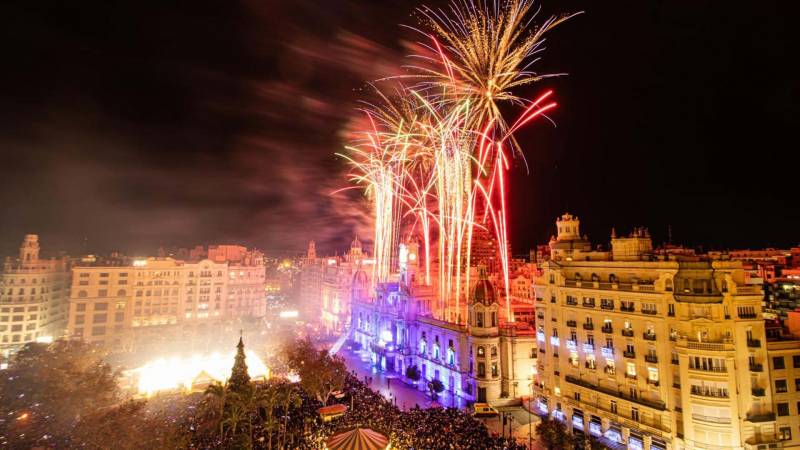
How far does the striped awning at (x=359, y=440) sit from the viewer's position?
22.6 metres

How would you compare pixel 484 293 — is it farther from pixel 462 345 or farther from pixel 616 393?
pixel 616 393

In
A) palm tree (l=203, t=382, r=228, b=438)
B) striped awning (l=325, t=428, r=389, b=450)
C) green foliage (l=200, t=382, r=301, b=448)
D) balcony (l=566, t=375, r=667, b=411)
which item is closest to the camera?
striped awning (l=325, t=428, r=389, b=450)

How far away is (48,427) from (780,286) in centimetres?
9438

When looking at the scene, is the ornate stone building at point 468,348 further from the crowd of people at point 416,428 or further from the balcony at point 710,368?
the balcony at point 710,368

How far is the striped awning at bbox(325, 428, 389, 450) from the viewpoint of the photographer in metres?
22.6

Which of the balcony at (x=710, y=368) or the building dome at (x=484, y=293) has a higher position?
the building dome at (x=484, y=293)

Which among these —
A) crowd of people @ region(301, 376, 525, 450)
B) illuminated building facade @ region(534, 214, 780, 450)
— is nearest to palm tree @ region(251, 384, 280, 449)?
crowd of people @ region(301, 376, 525, 450)

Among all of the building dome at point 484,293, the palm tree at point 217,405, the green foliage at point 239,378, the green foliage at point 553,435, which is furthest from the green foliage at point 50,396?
the building dome at point 484,293

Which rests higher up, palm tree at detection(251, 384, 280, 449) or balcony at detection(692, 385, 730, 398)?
balcony at detection(692, 385, 730, 398)

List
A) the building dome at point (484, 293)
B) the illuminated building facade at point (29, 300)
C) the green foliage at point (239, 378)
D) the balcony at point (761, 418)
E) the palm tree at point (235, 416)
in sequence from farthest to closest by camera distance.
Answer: the illuminated building facade at point (29, 300), the building dome at point (484, 293), the green foliage at point (239, 378), the palm tree at point (235, 416), the balcony at point (761, 418)

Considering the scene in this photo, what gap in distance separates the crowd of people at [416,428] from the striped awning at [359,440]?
1.19 m

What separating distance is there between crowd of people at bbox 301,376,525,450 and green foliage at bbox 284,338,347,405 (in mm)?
1672

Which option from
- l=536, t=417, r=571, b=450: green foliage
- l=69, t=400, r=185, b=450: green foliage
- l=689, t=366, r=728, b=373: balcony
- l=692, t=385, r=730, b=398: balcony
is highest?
l=689, t=366, r=728, b=373: balcony

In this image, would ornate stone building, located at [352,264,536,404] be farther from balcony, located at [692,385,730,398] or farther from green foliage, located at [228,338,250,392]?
green foliage, located at [228,338,250,392]
